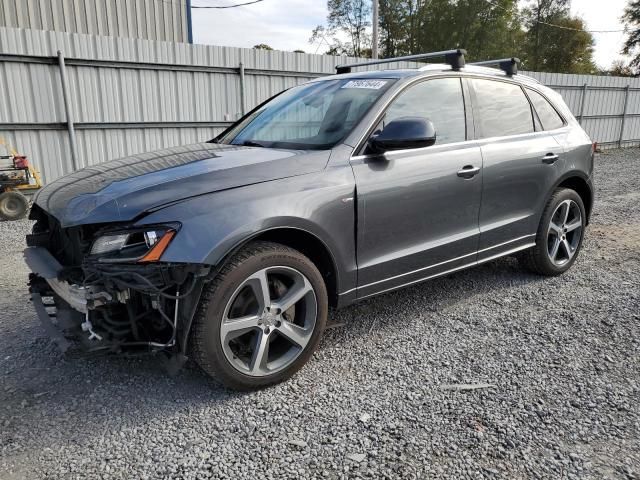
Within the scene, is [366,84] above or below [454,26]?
below

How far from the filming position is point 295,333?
282 cm

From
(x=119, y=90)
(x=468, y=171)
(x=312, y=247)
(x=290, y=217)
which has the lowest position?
(x=312, y=247)

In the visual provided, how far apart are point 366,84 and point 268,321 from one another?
1793 mm

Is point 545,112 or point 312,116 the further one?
point 545,112

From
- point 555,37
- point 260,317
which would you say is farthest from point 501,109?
point 555,37

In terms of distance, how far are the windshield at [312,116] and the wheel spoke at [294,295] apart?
0.85 m

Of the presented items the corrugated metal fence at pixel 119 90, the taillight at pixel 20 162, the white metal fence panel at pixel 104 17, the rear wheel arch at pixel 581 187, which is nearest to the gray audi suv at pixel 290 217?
the rear wheel arch at pixel 581 187

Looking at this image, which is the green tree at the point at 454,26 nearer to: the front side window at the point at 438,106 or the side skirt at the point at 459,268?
the side skirt at the point at 459,268

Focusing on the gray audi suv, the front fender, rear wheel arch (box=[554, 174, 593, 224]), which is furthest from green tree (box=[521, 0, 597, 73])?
the front fender

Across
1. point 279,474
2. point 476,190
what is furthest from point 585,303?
point 279,474

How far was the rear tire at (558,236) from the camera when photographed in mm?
4316

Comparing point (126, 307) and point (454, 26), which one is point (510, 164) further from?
point (454, 26)

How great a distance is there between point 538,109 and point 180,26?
40.8ft

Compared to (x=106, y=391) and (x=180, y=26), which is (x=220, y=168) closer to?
(x=106, y=391)
